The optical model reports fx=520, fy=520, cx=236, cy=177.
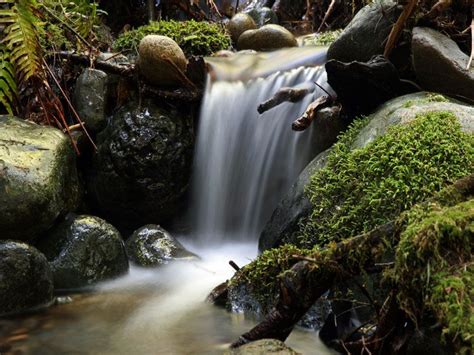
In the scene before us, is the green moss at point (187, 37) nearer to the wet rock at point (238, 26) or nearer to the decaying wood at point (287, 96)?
the wet rock at point (238, 26)

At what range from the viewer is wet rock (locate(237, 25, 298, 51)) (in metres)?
7.05

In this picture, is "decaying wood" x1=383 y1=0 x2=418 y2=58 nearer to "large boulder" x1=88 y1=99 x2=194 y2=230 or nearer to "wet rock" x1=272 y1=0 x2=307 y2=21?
"large boulder" x1=88 y1=99 x2=194 y2=230

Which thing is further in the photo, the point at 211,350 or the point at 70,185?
the point at 70,185

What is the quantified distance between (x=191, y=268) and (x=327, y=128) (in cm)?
165

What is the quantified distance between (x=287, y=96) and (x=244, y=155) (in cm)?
87

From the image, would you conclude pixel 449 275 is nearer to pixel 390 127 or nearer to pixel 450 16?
pixel 390 127

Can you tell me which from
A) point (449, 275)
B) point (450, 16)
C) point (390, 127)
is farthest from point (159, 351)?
point (450, 16)

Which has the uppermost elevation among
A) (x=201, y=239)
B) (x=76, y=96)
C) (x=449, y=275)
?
(x=449, y=275)

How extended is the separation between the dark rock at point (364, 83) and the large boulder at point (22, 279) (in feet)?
8.60

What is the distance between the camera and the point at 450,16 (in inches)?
180

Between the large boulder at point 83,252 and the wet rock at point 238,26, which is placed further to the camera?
the wet rock at point 238,26

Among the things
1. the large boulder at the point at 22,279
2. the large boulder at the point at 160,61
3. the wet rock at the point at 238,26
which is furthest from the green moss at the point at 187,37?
the large boulder at the point at 22,279

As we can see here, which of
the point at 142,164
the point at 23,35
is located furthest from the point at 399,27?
the point at 23,35

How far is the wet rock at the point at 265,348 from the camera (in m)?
2.15
